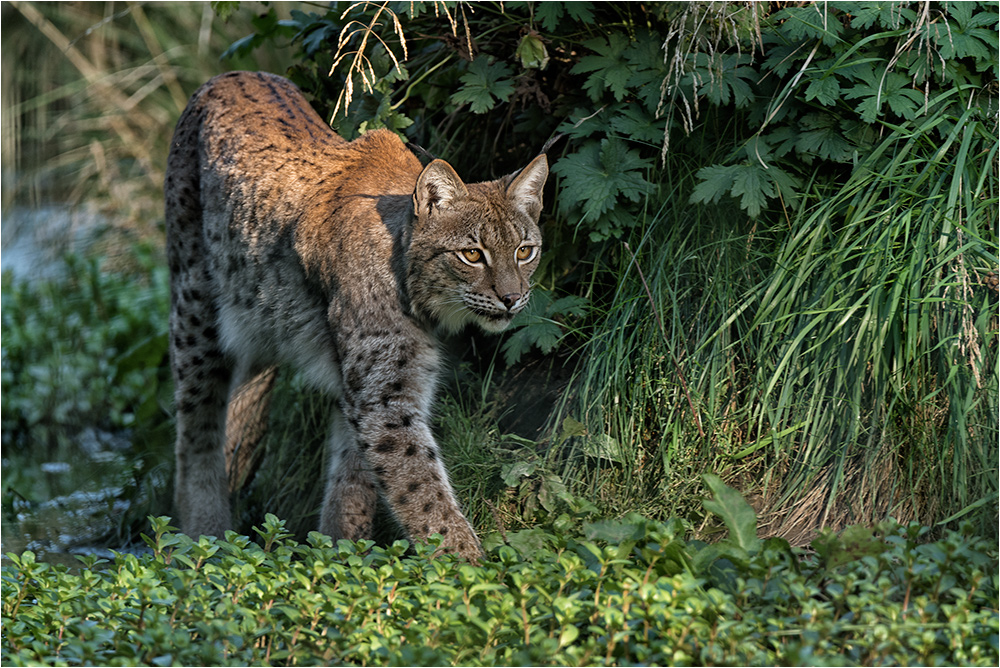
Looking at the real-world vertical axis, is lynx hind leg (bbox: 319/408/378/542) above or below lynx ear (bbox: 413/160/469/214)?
below

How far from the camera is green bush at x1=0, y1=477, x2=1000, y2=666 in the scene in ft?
9.37

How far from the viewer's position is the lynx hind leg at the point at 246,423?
5.60 m

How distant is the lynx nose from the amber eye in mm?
227

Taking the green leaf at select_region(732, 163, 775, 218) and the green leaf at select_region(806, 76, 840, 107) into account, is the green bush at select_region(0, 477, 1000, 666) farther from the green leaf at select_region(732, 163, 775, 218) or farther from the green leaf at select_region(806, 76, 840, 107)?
the green leaf at select_region(806, 76, 840, 107)

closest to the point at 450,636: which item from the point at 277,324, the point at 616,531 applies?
the point at 616,531

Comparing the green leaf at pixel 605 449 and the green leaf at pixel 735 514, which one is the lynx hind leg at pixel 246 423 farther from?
the green leaf at pixel 735 514

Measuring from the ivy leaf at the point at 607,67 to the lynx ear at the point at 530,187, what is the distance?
50 centimetres

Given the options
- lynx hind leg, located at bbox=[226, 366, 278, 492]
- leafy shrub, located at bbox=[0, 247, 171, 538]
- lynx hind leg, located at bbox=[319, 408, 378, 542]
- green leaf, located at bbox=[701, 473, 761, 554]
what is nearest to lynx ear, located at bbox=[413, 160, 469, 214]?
lynx hind leg, located at bbox=[319, 408, 378, 542]

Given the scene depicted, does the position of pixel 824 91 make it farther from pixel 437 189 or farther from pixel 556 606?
pixel 556 606

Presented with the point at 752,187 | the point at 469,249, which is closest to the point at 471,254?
the point at 469,249

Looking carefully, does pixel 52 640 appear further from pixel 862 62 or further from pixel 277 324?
pixel 862 62

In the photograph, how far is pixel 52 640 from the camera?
314cm

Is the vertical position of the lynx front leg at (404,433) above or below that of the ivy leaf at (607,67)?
below

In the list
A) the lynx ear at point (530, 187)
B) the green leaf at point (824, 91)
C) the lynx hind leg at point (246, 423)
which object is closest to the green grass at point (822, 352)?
the green leaf at point (824, 91)
